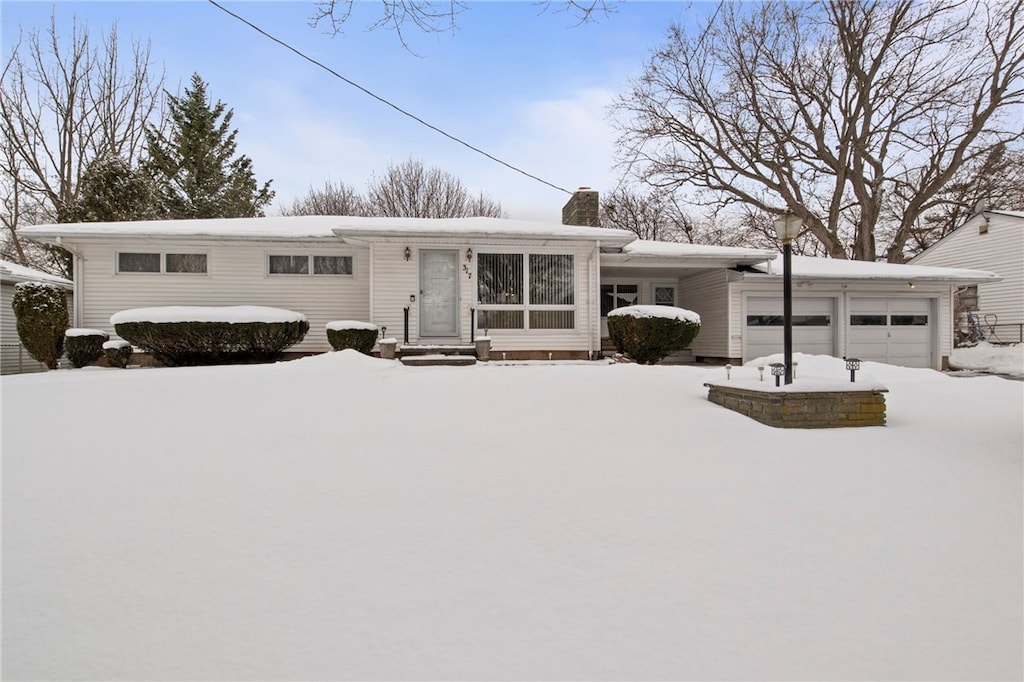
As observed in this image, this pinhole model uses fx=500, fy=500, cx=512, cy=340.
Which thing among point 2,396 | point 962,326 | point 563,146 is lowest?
point 2,396

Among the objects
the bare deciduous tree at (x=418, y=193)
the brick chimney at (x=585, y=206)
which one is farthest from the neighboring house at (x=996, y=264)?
the bare deciduous tree at (x=418, y=193)

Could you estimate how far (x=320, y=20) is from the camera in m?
4.07

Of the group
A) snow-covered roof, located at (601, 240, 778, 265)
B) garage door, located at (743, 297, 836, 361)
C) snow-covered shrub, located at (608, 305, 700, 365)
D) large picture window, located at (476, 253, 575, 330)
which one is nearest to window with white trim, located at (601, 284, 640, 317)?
snow-covered roof, located at (601, 240, 778, 265)

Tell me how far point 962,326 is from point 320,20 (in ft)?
73.8

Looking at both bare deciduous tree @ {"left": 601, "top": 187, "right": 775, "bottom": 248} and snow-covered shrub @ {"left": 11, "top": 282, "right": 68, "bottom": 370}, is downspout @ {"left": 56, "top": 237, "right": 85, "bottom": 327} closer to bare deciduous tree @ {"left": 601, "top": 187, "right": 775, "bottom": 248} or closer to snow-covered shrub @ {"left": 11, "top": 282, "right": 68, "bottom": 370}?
snow-covered shrub @ {"left": 11, "top": 282, "right": 68, "bottom": 370}

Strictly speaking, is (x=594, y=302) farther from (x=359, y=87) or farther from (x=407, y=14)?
(x=407, y=14)

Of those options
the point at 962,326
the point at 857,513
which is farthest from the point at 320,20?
the point at 962,326

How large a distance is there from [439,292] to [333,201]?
18833 mm

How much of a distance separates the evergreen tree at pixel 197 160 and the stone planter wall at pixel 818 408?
74.1ft

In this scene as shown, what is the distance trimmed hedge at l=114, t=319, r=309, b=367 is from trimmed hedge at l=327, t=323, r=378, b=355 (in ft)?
2.76

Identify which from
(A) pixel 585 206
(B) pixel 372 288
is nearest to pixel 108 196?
(B) pixel 372 288

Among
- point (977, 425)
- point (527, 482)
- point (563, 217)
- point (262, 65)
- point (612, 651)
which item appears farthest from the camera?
point (563, 217)

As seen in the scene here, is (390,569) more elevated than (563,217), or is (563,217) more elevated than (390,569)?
(563,217)

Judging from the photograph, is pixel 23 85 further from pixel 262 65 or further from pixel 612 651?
pixel 612 651
